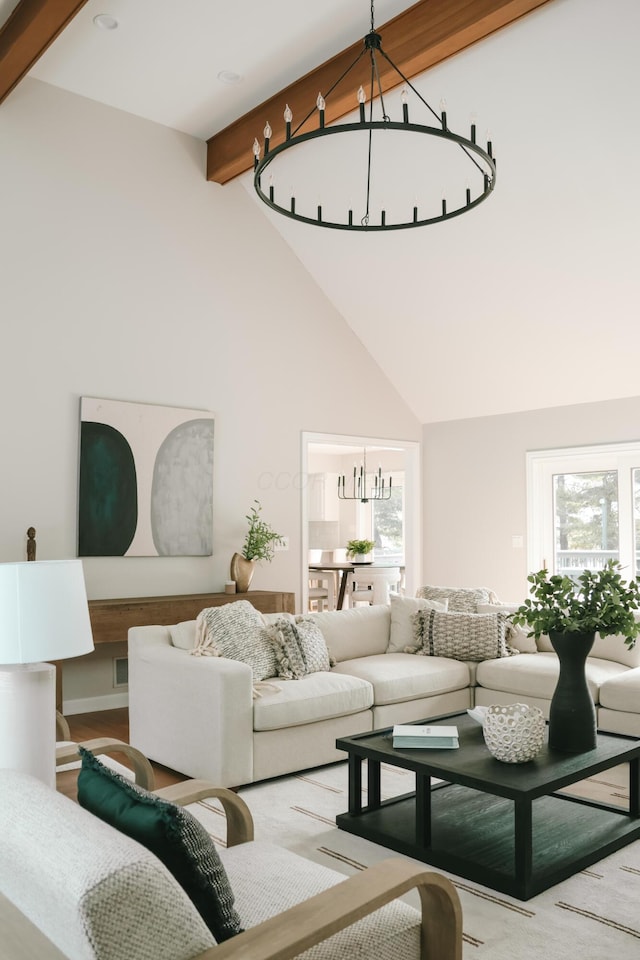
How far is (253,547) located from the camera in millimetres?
6324

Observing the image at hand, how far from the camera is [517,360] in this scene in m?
6.65

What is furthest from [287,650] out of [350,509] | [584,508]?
[350,509]

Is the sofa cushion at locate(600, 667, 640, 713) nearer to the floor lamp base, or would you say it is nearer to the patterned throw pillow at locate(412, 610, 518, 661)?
the patterned throw pillow at locate(412, 610, 518, 661)

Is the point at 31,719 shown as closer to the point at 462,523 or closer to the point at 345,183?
the point at 345,183

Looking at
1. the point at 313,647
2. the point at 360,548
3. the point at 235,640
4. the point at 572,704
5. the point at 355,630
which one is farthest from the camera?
the point at 360,548

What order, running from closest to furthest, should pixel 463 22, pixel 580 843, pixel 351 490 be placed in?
1. pixel 580 843
2. pixel 463 22
3. pixel 351 490

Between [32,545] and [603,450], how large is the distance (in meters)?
4.39

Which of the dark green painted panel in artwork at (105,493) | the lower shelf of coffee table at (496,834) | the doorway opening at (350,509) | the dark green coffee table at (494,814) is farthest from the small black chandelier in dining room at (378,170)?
the doorway opening at (350,509)

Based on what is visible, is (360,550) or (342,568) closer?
(342,568)

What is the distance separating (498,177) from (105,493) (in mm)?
3350

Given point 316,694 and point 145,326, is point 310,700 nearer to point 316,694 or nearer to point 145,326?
point 316,694

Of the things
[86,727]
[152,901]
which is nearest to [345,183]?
[86,727]

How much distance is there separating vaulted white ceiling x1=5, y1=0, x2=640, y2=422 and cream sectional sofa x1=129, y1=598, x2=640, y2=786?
245cm

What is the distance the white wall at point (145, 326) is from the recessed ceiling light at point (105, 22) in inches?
39.6
